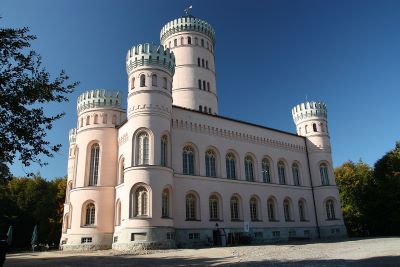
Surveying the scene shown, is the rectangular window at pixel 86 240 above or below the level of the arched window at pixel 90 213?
below

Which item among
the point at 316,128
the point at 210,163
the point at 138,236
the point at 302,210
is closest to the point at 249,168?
the point at 210,163

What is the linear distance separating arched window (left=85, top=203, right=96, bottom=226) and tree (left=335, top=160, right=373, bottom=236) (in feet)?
106

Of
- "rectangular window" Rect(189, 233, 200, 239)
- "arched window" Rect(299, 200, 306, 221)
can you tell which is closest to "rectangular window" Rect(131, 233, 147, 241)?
"rectangular window" Rect(189, 233, 200, 239)

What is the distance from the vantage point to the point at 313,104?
1688 inches

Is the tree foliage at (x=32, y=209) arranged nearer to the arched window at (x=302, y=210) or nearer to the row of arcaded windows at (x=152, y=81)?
the row of arcaded windows at (x=152, y=81)

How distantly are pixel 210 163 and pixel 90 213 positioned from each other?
38.9 feet

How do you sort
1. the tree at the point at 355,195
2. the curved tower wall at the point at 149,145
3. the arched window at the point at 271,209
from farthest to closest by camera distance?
1. the tree at the point at 355,195
2. the arched window at the point at 271,209
3. the curved tower wall at the point at 149,145

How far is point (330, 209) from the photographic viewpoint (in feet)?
131

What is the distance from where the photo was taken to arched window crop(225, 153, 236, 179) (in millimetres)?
34031

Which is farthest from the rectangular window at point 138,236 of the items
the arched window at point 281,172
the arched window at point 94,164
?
the arched window at point 281,172

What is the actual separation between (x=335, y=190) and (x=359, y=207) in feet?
24.6

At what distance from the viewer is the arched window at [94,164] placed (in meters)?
32.4

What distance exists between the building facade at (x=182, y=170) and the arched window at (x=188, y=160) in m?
0.10

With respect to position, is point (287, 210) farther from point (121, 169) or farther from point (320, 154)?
point (121, 169)
